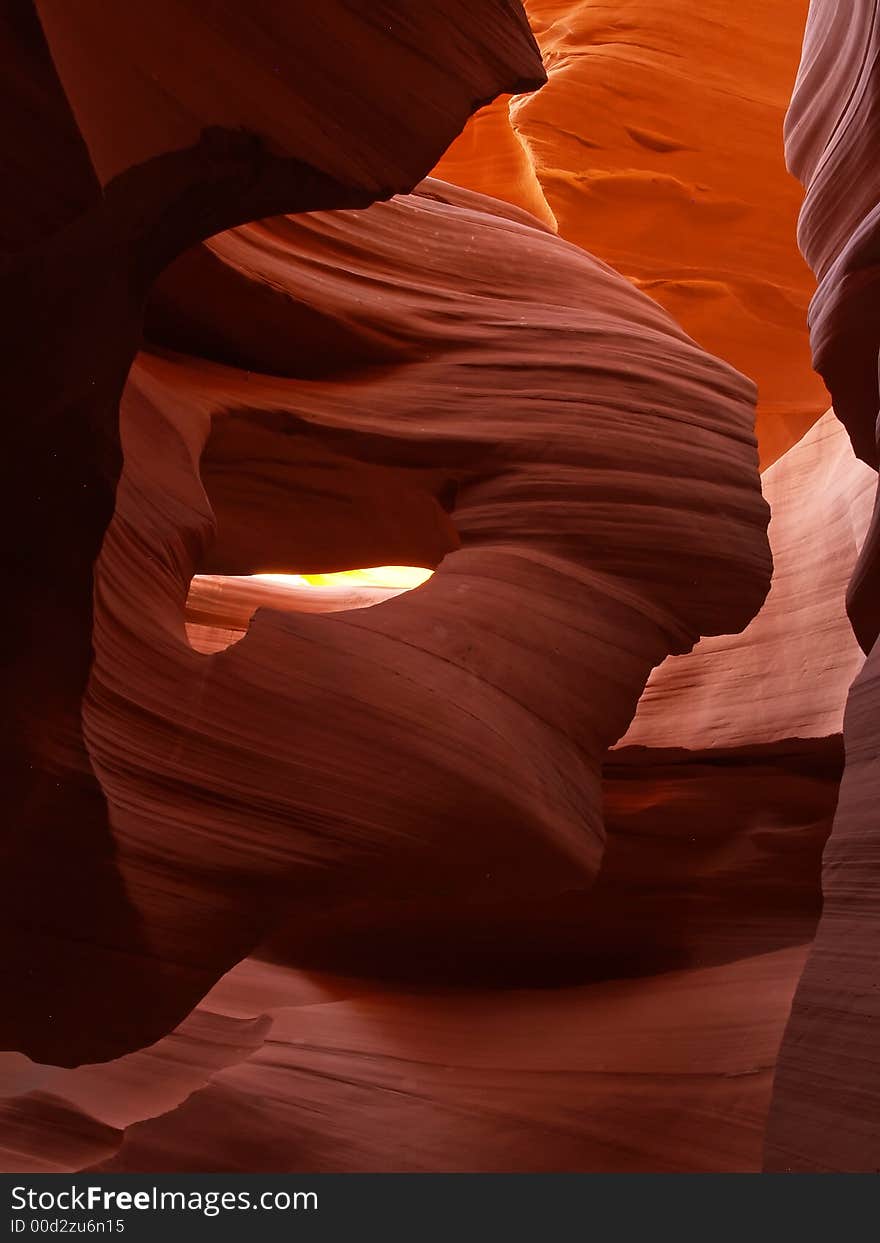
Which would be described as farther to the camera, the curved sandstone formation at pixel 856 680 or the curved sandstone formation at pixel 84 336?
the curved sandstone formation at pixel 856 680

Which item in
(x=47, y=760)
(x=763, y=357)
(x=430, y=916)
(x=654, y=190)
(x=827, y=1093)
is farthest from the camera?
(x=763, y=357)

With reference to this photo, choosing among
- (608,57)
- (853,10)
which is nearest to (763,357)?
(608,57)

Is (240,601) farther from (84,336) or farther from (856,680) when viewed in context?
(856,680)

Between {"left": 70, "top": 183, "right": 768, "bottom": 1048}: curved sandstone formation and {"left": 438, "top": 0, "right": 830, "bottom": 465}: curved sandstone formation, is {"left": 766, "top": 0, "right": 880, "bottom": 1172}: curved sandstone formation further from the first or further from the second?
{"left": 438, "top": 0, "right": 830, "bottom": 465}: curved sandstone formation

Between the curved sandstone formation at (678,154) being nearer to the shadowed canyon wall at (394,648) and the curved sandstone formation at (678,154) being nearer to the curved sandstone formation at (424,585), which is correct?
the shadowed canyon wall at (394,648)

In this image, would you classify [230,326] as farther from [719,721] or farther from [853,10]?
[719,721]

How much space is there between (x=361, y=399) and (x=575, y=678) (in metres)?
0.92

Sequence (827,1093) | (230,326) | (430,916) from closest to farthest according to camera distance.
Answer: (827,1093)
(230,326)
(430,916)

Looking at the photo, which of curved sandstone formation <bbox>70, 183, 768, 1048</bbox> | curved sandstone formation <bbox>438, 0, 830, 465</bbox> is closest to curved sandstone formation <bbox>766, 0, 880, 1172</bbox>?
curved sandstone formation <bbox>70, 183, 768, 1048</bbox>

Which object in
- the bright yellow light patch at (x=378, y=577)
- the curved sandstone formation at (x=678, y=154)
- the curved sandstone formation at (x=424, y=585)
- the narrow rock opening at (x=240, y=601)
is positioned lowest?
the bright yellow light patch at (x=378, y=577)

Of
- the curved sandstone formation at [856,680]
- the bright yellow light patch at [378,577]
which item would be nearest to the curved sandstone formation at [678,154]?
the bright yellow light patch at [378,577]

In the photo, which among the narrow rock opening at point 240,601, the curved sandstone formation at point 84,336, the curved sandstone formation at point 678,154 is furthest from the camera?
the curved sandstone formation at point 678,154

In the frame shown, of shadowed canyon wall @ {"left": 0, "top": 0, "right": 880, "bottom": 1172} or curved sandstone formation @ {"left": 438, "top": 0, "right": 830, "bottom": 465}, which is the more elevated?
curved sandstone formation @ {"left": 438, "top": 0, "right": 830, "bottom": 465}

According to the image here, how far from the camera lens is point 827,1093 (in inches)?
78.3
